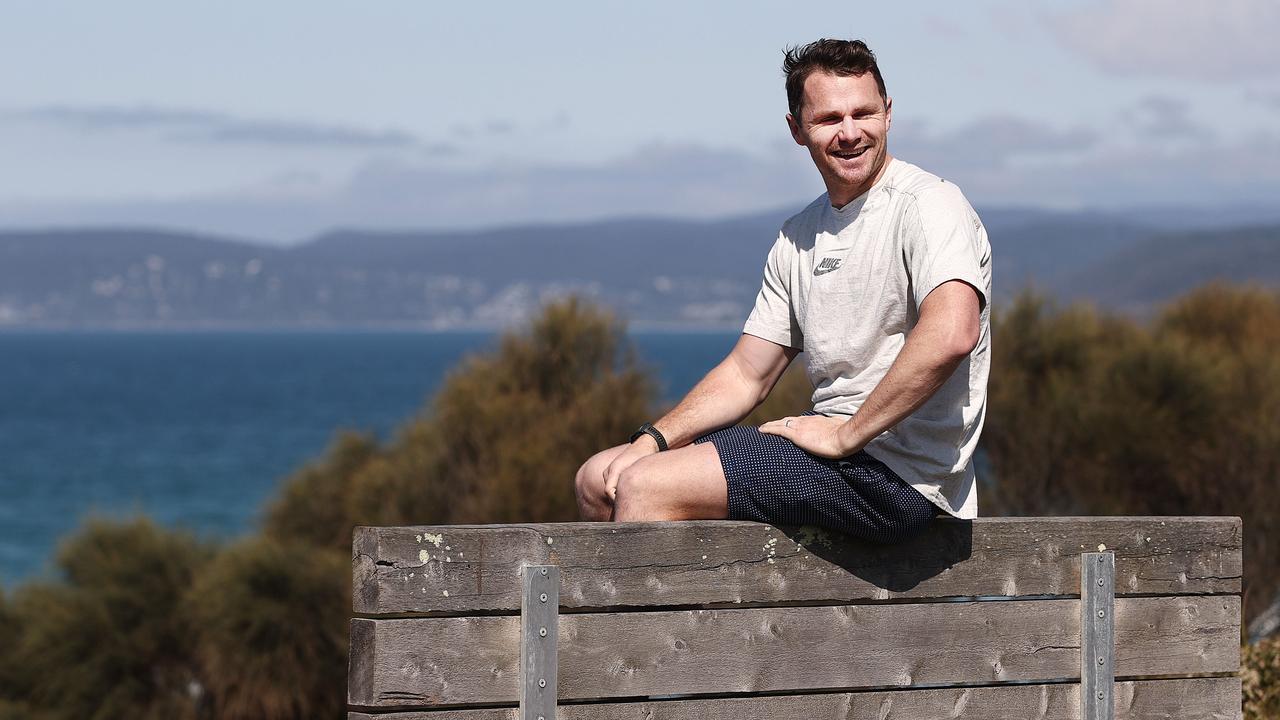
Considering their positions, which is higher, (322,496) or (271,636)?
(322,496)

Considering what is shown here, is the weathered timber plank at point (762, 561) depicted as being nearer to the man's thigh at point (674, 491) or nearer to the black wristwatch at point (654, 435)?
the man's thigh at point (674, 491)

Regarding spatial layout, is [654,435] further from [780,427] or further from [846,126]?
[846,126]

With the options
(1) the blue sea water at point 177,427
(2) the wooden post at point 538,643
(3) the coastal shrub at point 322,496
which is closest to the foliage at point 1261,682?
(2) the wooden post at point 538,643

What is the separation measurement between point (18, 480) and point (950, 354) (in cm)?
5541

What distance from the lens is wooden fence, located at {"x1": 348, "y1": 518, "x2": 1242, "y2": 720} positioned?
3223mm

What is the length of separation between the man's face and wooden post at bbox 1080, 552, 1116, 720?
1077mm

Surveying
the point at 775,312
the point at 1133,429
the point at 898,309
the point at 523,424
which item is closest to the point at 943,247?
the point at 898,309

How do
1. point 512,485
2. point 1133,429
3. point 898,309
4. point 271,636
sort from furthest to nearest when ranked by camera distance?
point 1133,429 < point 512,485 < point 271,636 < point 898,309

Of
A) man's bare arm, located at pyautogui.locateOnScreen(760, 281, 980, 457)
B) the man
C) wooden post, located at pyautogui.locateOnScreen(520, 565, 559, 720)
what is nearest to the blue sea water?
the man

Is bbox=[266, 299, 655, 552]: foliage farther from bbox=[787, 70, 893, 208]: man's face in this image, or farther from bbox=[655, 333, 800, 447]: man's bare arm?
bbox=[787, 70, 893, 208]: man's face

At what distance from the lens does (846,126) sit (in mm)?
3744

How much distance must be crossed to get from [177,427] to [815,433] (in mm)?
73775

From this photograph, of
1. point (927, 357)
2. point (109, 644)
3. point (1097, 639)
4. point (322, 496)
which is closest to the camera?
point (927, 357)

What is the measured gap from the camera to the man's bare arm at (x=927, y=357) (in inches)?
136
